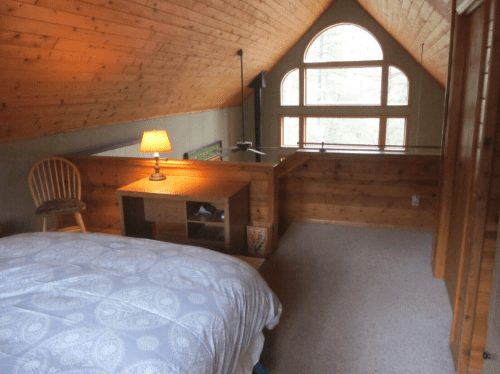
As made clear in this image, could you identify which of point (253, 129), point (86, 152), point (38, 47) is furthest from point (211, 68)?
point (253, 129)

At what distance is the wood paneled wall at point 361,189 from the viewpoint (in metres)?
3.93

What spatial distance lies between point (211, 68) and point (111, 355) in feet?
14.5

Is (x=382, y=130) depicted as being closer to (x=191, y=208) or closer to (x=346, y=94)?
(x=346, y=94)

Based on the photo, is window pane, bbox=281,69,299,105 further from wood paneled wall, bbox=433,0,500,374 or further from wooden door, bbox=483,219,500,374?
wooden door, bbox=483,219,500,374

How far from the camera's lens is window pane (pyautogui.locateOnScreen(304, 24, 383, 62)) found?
7.41 m

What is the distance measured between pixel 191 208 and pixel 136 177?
0.80 m

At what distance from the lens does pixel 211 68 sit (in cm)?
512

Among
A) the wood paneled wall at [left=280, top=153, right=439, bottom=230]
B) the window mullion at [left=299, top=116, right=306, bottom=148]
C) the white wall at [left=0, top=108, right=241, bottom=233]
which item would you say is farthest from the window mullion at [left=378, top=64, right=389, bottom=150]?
the white wall at [left=0, top=108, right=241, bottom=233]

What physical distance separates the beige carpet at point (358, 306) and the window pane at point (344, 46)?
14.9ft

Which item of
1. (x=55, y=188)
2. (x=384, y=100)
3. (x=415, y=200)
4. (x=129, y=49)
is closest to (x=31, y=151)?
(x=55, y=188)

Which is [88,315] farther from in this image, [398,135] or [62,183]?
[398,135]

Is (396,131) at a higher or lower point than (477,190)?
lower

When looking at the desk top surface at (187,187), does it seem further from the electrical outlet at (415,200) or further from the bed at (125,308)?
the electrical outlet at (415,200)

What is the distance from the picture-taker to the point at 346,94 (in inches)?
310
